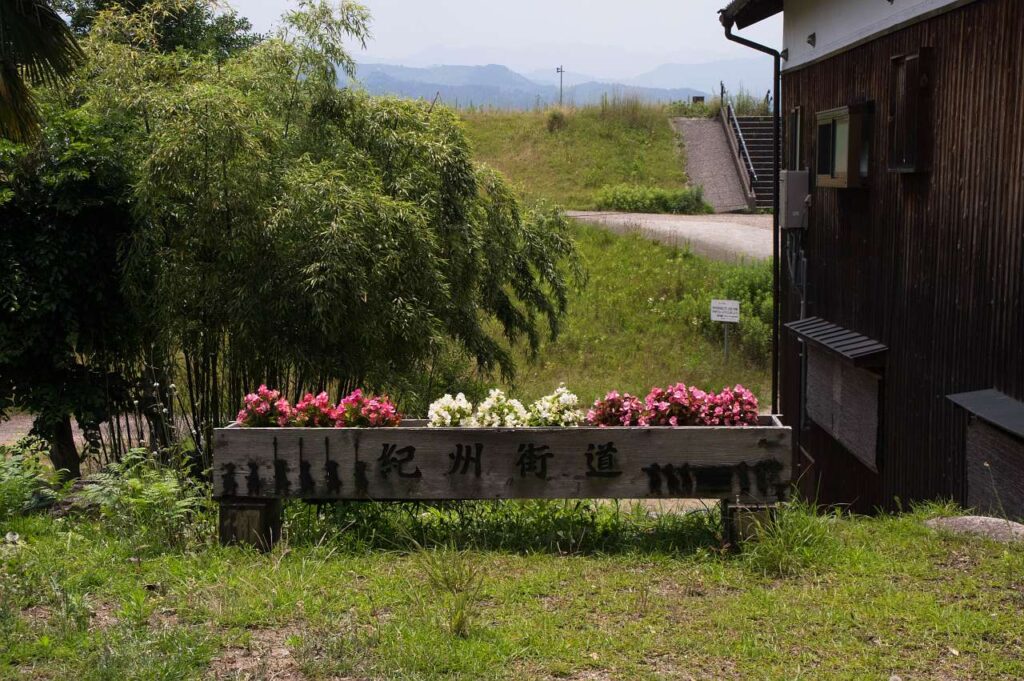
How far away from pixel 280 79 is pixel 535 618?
6.87m

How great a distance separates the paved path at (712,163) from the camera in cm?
2972

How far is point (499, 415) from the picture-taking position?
5633 mm

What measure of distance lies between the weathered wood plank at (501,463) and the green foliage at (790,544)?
161 mm

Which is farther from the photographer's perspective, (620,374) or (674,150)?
(674,150)

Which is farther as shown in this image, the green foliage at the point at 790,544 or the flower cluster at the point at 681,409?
the flower cluster at the point at 681,409

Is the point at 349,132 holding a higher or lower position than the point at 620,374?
higher

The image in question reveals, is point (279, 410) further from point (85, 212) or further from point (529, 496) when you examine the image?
point (85, 212)

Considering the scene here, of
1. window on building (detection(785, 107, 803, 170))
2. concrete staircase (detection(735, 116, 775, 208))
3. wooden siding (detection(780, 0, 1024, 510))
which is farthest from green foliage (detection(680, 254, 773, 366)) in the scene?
concrete staircase (detection(735, 116, 775, 208))

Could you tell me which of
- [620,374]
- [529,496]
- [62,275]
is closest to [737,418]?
[529,496]

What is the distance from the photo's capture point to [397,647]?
13.2 feet

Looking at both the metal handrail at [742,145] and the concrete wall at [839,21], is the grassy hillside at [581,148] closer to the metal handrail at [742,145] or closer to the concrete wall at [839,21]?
the metal handrail at [742,145]

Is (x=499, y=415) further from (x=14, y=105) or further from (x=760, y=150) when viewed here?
(x=760, y=150)

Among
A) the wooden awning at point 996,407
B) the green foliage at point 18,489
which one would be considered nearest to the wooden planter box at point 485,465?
the wooden awning at point 996,407

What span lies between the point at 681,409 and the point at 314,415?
6.49ft
